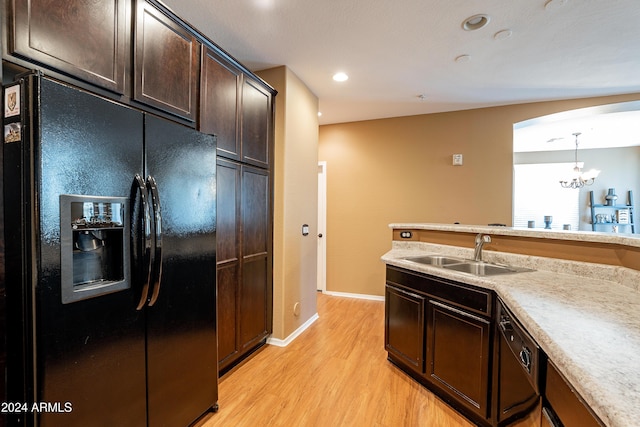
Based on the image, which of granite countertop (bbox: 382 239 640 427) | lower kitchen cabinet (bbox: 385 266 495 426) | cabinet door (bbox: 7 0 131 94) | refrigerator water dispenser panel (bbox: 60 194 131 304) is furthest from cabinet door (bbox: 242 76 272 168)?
granite countertop (bbox: 382 239 640 427)

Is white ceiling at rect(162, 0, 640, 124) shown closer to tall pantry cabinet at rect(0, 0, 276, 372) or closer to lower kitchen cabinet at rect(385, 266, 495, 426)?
tall pantry cabinet at rect(0, 0, 276, 372)

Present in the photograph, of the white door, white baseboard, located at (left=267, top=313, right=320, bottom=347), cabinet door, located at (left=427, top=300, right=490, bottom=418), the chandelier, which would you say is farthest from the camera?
the chandelier

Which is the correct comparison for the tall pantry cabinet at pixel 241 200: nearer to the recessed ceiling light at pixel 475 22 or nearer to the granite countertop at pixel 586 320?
the granite countertop at pixel 586 320

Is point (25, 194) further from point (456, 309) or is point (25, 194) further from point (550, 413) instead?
point (456, 309)

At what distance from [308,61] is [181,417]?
291 cm

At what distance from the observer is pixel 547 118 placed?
12.5 ft

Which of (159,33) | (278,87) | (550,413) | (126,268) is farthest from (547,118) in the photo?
(126,268)

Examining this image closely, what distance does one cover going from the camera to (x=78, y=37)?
1304 millimetres

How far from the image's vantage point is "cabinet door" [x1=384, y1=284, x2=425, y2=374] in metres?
2.16

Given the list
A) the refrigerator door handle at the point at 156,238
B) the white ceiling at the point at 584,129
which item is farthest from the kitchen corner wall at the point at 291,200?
the white ceiling at the point at 584,129

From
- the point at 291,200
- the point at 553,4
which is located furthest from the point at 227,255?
the point at 553,4

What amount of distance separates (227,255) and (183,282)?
698mm

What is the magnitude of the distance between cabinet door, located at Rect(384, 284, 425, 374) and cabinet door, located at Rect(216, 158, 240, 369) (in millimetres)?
1307

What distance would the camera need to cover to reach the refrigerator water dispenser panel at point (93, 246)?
1.09m
